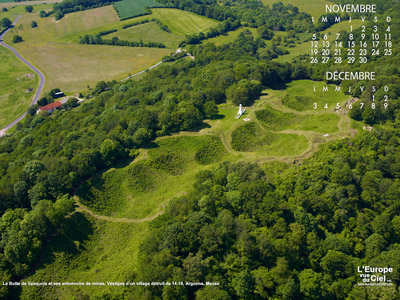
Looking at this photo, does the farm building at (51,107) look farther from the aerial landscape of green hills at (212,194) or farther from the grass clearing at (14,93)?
the grass clearing at (14,93)

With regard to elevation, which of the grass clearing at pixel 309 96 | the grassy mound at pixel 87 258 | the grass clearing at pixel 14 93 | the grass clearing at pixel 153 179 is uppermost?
the grass clearing at pixel 14 93

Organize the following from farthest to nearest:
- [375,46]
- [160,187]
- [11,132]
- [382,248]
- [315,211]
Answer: [375,46], [11,132], [160,187], [315,211], [382,248]

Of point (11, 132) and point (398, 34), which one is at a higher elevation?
point (398, 34)

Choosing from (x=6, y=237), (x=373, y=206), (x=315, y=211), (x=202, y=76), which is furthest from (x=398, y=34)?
(x=6, y=237)

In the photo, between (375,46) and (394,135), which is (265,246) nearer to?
(394,135)

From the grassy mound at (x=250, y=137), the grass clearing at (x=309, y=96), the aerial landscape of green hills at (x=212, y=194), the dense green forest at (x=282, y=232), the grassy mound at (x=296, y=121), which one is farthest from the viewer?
the grass clearing at (x=309, y=96)

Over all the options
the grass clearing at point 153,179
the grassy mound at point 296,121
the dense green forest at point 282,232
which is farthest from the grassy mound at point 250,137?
the dense green forest at point 282,232
